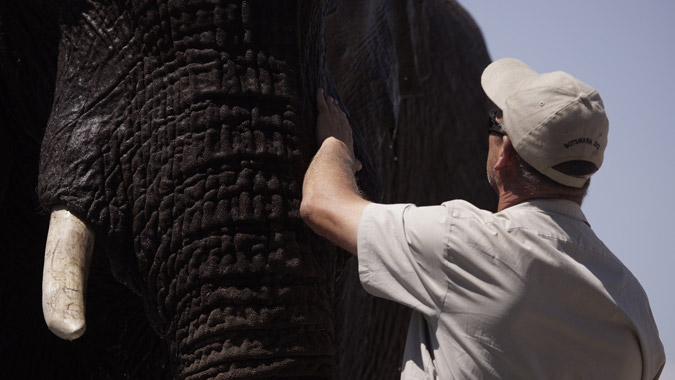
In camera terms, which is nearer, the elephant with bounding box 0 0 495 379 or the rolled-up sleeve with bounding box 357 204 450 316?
the rolled-up sleeve with bounding box 357 204 450 316

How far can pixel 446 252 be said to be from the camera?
2.24m

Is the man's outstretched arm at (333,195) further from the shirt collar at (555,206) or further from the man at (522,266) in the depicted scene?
the shirt collar at (555,206)

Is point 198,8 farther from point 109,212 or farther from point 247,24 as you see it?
point 109,212

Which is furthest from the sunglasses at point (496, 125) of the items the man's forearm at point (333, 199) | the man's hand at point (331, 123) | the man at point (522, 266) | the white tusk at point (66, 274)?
the white tusk at point (66, 274)

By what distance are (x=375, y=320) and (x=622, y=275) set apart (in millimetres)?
3712

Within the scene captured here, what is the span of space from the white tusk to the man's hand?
54 centimetres

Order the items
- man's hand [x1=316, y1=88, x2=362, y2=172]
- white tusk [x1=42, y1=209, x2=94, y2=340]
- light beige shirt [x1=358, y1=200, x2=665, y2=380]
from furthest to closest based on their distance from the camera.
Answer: man's hand [x1=316, y1=88, x2=362, y2=172], white tusk [x1=42, y1=209, x2=94, y2=340], light beige shirt [x1=358, y1=200, x2=665, y2=380]

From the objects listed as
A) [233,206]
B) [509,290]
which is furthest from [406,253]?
[233,206]

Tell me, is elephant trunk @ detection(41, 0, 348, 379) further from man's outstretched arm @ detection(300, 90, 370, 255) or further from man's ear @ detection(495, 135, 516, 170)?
man's ear @ detection(495, 135, 516, 170)

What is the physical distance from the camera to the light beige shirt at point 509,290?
2217 mm

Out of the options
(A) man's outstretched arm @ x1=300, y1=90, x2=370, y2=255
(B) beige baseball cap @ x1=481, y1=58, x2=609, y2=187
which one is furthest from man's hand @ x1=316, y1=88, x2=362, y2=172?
(B) beige baseball cap @ x1=481, y1=58, x2=609, y2=187

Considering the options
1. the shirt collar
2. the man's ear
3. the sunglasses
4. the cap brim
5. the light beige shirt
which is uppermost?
the cap brim

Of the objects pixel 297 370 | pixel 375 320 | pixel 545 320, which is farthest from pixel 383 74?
pixel 545 320

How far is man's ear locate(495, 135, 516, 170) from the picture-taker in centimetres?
233
